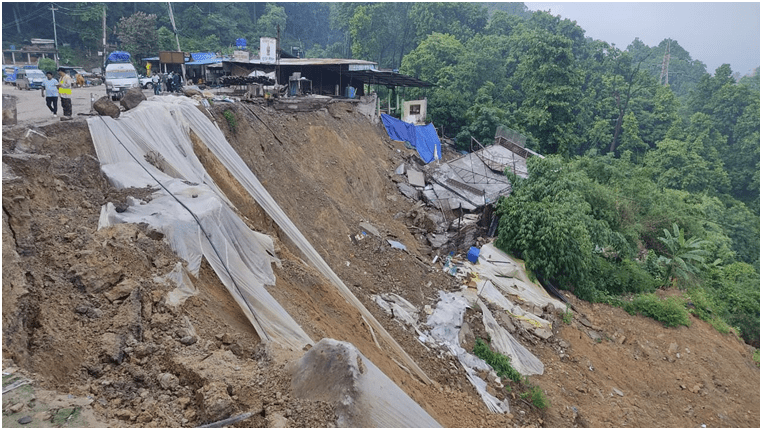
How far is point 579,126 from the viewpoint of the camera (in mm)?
29625

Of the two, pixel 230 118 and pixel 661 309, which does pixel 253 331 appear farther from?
pixel 661 309

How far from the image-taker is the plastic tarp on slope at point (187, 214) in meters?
5.64

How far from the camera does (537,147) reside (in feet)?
78.0

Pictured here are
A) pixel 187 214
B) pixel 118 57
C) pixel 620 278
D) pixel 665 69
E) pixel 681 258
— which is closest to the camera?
pixel 187 214

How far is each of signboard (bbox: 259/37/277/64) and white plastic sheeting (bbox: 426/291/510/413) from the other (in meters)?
13.6

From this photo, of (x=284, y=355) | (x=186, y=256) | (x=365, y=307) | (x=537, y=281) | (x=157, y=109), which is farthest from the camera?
(x=537, y=281)

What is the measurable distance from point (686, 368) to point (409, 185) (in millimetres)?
9135

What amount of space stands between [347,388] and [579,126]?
29.4m

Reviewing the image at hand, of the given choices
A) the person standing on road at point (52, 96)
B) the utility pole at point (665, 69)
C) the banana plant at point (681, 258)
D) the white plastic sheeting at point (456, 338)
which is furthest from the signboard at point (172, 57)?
the utility pole at point (665, 69)

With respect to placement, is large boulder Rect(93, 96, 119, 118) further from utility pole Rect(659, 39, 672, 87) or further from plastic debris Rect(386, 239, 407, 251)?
utility pole Rect(659, 39, 672, 87)

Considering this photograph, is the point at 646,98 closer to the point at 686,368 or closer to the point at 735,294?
the point at 735,294

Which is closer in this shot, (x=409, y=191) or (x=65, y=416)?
(x=65, y=416)

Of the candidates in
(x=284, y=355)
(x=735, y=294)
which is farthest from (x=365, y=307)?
(x=735, y=294)

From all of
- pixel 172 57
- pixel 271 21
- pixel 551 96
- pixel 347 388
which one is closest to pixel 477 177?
pixel 551 96
